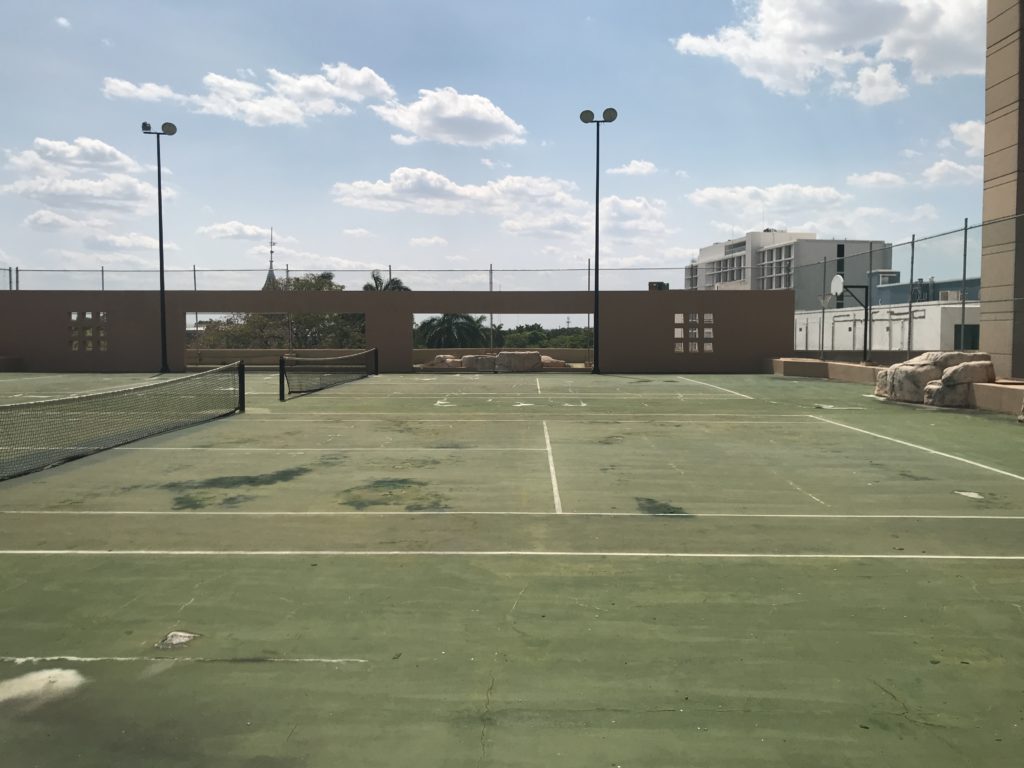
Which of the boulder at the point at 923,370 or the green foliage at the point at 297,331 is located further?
the green foliage at the point at 297,331

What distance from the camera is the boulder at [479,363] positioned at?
40.0 metres

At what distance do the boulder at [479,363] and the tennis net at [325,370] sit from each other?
4.99 m

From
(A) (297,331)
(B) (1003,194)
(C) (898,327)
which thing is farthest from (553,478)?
(A) (297,331)

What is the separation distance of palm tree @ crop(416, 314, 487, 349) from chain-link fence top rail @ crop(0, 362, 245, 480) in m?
28.0

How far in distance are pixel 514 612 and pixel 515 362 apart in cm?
3387

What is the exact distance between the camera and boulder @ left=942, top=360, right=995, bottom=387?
69.2ft

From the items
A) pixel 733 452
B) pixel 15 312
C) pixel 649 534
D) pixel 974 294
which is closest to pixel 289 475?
pixel 649 534

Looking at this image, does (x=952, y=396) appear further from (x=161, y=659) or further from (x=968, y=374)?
(x=161, y=659)

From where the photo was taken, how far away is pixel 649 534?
791cm

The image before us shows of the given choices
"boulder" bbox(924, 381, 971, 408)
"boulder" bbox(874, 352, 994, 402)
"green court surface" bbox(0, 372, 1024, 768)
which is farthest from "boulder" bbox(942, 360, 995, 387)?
"green court surface" bbox(0, 372, 1024, 768)

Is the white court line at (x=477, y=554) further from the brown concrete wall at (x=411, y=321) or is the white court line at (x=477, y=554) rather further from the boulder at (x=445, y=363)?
the boulder at (x=445, y=363)

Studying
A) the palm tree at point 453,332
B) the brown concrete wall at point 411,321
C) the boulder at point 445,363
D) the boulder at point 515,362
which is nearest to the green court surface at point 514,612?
the brown concrete wall at point 411,321

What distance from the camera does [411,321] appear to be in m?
38.7

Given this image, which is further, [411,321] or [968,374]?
[411,321]
